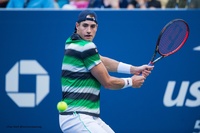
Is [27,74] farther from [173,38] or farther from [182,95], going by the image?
[173,38]

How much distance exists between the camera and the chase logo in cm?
739

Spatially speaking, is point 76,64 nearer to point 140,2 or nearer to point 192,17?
point 192,17

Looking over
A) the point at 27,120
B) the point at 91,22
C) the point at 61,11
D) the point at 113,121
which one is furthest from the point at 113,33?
the point at 91,22

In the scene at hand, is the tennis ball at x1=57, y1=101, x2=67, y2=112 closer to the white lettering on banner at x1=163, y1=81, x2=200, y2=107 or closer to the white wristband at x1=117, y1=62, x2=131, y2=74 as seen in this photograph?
the white wristband at x1=117, y1=62, x2=131, y2=74

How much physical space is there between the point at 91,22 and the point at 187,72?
9.22ft

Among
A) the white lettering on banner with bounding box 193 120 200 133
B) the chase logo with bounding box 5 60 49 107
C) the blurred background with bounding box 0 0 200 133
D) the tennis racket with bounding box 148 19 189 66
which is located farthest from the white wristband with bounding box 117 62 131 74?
the white lettering on banner with bounding box 193 120 200 133

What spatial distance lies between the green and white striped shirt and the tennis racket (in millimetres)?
911

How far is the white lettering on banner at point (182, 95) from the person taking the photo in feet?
24.8

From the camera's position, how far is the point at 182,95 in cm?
758

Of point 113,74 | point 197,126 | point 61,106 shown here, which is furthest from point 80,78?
point 197,126

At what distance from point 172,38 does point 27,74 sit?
7.98 ft

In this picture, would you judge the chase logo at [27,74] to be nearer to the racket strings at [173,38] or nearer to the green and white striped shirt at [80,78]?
the racket strings at [173,38]

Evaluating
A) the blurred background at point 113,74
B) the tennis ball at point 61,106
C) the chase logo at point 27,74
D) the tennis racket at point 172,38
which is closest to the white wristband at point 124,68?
the tennis racket at point 172,38

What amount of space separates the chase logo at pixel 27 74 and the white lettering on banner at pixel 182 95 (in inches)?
67.0
